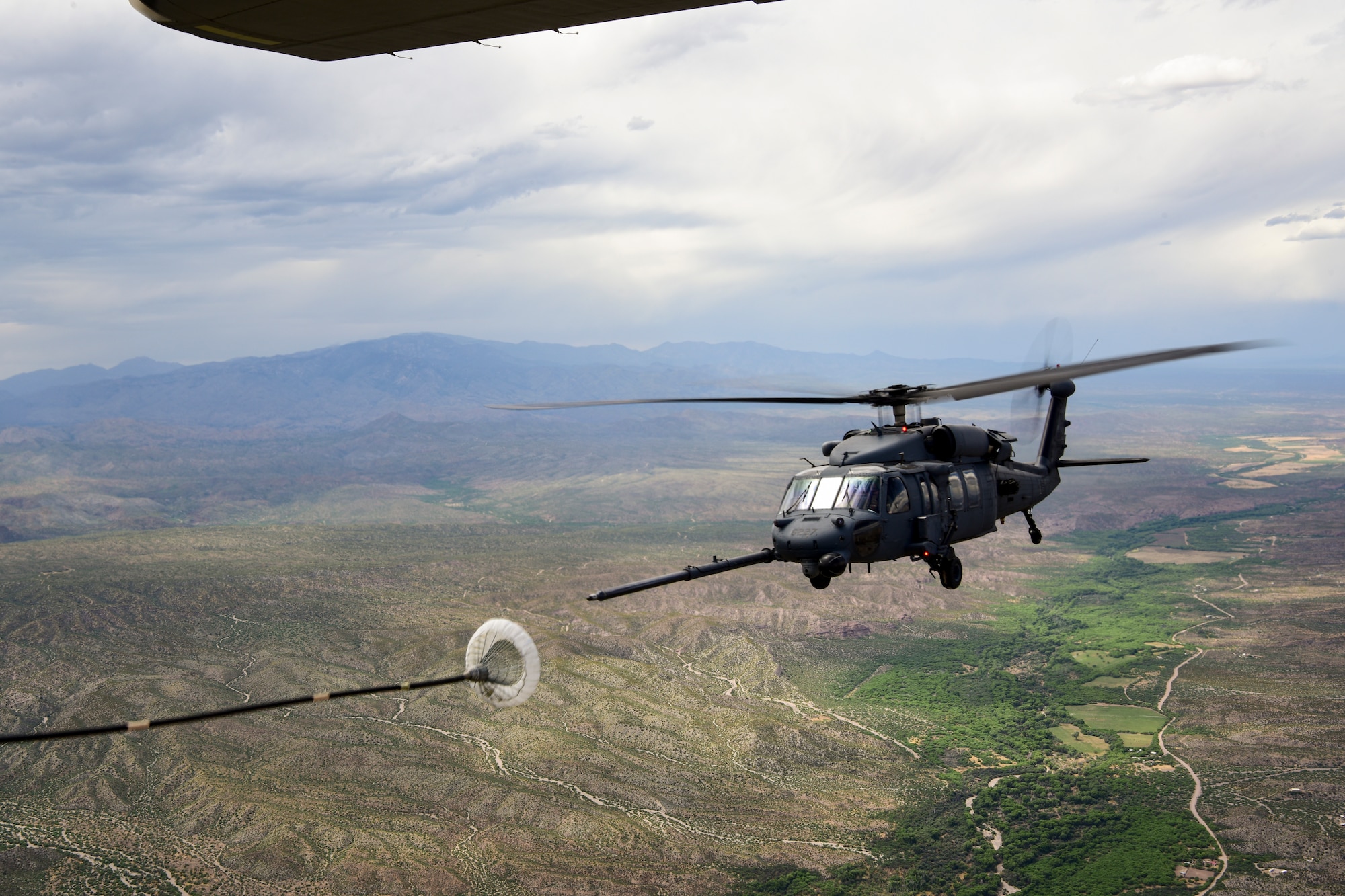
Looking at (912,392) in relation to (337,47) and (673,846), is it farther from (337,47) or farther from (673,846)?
(673,846)

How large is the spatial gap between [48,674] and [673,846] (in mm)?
131482

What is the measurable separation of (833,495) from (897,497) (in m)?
1.87

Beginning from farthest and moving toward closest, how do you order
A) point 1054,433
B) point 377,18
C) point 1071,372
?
point 1054,433 → point 1071,372 → point 377,18

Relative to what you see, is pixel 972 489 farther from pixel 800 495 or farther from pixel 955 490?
pixel 800 495

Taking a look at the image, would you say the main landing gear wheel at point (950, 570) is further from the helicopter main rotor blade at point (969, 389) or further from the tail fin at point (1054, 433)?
the tail fin at point (1054, 433)

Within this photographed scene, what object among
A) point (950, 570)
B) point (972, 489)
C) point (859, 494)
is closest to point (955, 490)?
point (972, 489)

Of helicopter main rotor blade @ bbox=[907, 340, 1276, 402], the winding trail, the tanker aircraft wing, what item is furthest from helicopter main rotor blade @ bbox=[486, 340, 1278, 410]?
the winding trail

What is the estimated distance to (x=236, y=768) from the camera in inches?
6009

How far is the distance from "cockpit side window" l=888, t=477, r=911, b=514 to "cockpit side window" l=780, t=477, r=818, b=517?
2.11 meters

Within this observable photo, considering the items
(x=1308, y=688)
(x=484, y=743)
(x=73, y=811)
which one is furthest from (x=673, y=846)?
(x=1308, y=688)

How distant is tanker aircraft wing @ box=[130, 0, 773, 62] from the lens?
52.7ft

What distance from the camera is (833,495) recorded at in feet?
93.7

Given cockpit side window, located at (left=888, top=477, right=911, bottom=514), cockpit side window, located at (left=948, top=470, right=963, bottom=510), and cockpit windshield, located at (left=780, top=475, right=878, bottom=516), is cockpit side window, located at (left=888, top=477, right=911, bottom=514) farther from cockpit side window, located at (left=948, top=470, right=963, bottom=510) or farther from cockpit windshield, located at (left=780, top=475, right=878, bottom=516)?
cockpit side window, located at (left=948, top=470, right=963, bottom=510)

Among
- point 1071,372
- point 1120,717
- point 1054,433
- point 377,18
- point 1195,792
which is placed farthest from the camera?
point 1120,717
